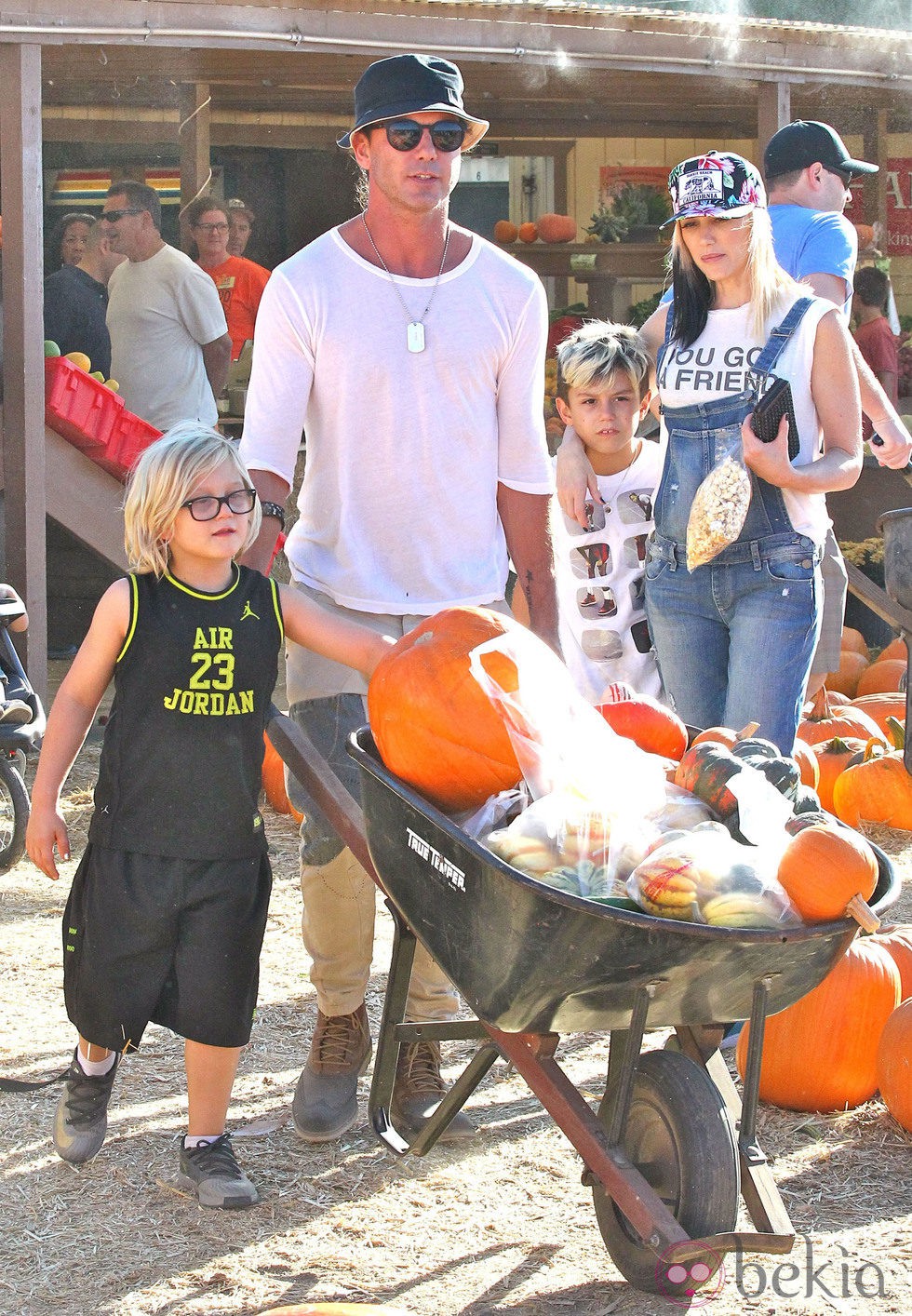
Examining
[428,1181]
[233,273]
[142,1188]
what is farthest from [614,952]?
[233,273]

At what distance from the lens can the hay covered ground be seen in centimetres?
265

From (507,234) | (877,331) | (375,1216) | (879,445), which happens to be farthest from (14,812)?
(507,234)

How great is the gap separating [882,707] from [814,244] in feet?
8.26

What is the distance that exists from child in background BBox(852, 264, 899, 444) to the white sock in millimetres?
7651

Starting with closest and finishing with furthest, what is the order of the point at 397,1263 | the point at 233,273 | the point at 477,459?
the point at 397,1263
the point at 477,459
the point at 233,273

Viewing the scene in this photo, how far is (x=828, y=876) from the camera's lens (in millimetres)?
2104

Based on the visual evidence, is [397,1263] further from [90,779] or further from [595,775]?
[90,779]

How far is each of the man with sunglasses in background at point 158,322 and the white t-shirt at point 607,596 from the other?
3995 mm

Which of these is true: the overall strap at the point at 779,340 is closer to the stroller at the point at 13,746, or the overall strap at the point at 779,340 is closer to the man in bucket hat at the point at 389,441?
the man in bucket hat at the point at 389,441

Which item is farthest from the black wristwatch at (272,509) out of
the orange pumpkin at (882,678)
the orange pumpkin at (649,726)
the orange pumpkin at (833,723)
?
the orange pumpkin at (882,678)

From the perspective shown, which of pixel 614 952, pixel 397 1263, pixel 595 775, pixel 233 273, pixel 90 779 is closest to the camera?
pixel 614 952

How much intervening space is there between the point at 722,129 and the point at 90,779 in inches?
314

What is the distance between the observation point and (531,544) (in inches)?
134

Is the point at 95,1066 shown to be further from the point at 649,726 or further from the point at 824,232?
the point at 824,232
